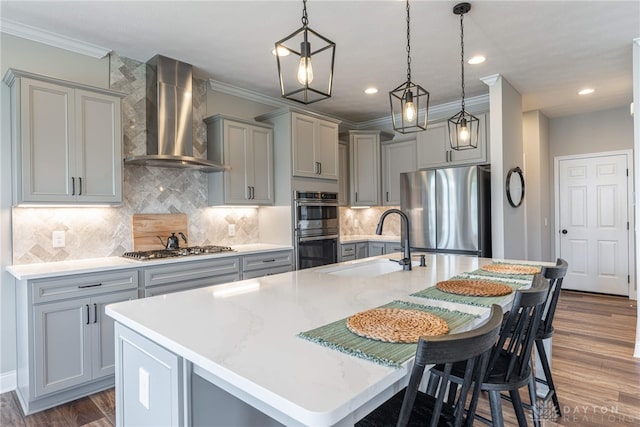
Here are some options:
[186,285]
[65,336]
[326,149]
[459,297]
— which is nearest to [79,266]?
[65,336]

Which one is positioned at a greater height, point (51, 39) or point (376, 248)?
point (51, 39)

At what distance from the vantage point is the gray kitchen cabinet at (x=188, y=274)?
2869 mm

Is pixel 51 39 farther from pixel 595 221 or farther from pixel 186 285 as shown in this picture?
pixel 595 221

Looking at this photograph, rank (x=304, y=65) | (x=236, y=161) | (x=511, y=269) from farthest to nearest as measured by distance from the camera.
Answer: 1. (x=236, y=161)
2. (x=511, y=269)
3. (x=304, y=65)

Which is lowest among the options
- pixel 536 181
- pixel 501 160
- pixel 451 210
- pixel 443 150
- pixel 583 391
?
pixel 583 391

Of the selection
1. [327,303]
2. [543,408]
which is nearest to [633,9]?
[543,408]

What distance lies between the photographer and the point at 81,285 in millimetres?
2545

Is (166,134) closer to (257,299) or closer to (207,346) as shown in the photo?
(257,299)

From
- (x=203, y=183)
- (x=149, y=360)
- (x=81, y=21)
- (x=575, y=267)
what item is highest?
(x=81, y=21)

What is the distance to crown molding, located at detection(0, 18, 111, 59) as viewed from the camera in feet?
8.83

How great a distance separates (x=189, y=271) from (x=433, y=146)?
3.27m

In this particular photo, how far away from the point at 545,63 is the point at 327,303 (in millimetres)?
3506

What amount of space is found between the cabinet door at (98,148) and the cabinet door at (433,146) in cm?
345

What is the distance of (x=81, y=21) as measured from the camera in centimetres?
267
